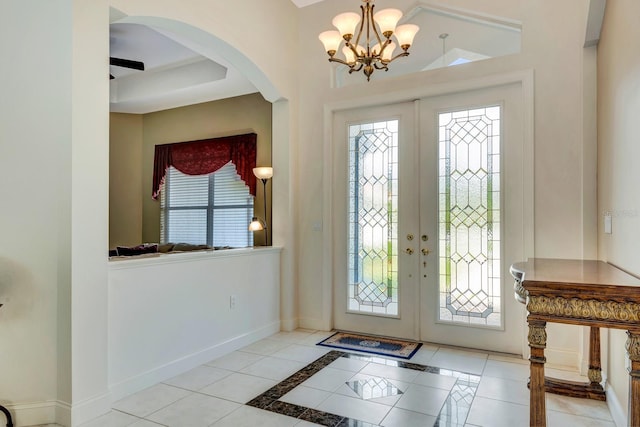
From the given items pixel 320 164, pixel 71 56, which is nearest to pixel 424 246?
pixel 320 164

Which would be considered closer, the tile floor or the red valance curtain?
the tile floor

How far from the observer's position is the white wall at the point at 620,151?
197 cm

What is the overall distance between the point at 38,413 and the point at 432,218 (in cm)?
331

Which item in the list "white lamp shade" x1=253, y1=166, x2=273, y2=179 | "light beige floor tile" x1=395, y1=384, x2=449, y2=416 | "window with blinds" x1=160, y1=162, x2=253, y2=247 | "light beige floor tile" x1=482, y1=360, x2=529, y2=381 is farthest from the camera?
"window with blinds" x1=160, y1=162, x2=253, y2=247

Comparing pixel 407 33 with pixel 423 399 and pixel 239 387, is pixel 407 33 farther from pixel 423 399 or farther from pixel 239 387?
pixel 239 387

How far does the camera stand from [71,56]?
7.46 feet

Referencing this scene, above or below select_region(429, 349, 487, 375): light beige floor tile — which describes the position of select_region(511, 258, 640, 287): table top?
above

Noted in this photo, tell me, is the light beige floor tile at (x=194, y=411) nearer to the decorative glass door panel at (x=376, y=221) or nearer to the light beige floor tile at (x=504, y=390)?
the light beige floor tile at (x=504, y=390)

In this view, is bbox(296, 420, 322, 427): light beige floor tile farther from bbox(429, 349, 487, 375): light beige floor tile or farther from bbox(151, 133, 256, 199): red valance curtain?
bbox(151, 133, 256, 199): red valance curtain

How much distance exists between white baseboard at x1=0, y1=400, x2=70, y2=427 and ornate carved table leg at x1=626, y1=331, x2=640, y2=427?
2.90 meters

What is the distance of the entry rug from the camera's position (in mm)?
3495

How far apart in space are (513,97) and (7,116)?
149 inches

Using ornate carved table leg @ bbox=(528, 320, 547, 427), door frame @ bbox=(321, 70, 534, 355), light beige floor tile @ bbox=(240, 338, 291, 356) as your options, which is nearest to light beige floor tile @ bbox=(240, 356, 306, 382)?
light beige floor tile @ bbox=(240, 338, 291, 356)

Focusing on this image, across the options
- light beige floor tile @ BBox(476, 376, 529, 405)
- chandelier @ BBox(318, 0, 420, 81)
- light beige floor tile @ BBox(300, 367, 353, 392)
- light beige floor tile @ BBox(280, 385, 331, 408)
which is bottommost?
light beige floor tile @ BBox(300, 367, 353, 392)
